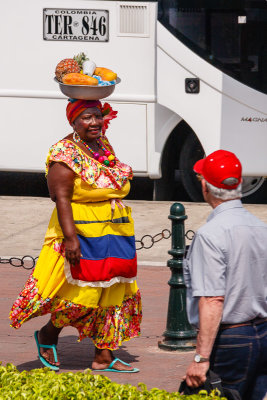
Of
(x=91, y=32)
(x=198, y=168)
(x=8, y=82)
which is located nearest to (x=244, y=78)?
(x=91, y=32)

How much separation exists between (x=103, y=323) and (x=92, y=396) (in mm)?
2211

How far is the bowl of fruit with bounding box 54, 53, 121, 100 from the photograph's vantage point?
6.38 m

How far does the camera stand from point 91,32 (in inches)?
Result: 514

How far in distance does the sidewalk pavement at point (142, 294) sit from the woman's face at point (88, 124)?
1.50 metres

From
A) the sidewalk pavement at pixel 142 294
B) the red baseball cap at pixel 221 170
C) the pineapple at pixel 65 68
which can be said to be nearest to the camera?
the red baseball cap at pixel 221 170

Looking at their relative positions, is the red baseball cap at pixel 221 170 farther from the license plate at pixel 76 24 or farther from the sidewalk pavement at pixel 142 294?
the license plate at pixel 76 24

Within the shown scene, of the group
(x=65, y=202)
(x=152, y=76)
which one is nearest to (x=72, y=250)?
(x=65, y=202)

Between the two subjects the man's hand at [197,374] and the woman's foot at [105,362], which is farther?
the woman's foot at [105,362]

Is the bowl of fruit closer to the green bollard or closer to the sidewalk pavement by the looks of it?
the green bollard

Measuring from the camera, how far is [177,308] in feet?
23.3

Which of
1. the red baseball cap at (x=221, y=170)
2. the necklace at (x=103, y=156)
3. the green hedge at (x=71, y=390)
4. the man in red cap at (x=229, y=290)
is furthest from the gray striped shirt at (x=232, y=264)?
the necklace at (x=103, y=156)

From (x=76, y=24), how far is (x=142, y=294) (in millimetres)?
5363

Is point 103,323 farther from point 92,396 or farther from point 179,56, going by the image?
point 179,56

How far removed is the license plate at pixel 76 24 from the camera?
13.1 m
